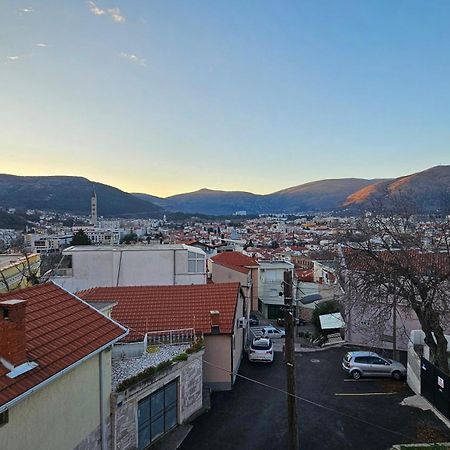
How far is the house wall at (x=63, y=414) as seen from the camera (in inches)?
332

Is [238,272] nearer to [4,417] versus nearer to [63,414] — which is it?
[63,414]

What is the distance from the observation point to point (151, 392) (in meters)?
13.9

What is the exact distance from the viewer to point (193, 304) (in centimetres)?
2102

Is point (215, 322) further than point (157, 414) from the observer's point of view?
Yes

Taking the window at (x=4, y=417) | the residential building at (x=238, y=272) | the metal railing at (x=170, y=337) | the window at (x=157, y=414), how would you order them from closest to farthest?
the window at (x=4, y=417), the window at (x=157, y=414), the metal railing at (x=170, y=337), the residential building at (x=238, y=272)

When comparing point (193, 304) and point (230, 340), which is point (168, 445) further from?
point (193, 304)

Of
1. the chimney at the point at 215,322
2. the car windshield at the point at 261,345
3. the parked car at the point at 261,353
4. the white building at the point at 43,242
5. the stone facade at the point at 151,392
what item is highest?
the chimney at the point at 215,322

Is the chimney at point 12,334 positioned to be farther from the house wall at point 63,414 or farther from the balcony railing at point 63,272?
the balcony railing at point 63,272

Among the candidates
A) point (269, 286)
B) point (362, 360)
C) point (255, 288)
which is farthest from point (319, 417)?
point (255, 288)

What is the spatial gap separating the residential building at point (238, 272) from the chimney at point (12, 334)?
95.6 ft

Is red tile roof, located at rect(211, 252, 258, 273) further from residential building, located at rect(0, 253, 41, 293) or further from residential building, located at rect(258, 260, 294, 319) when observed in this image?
residential building, located at rect(0, 253, 41, 293)

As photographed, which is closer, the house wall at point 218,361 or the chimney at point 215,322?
the chimney at point 215,322

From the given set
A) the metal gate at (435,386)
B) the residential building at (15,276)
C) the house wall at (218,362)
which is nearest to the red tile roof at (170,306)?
the house wall at (218,362)

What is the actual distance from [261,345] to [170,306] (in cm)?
579
